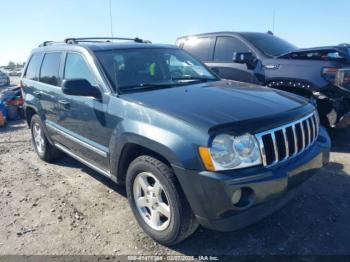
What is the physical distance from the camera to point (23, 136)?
7973mm

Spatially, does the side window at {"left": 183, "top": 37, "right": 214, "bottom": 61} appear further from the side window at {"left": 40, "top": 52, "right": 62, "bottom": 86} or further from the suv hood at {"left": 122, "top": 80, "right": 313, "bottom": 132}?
the suv hood at {"left": 122, "top": 80, "right": 313, "bottom": 132}

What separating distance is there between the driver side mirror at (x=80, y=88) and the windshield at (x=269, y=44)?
12.1 feet

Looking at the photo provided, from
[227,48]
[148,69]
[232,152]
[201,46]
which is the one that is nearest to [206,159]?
[232,152]

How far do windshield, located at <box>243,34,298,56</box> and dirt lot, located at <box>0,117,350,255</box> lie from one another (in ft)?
7.56

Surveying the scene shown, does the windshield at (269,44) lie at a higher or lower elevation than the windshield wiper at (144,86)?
higher

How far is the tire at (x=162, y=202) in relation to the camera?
2.82 meters

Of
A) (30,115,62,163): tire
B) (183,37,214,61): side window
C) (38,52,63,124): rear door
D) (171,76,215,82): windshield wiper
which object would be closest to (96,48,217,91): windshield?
(171,76,215,82): windshield wiper

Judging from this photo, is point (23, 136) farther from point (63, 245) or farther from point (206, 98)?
point (206, 98)

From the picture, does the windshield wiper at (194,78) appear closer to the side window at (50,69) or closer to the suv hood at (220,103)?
the suv hood at (220,103)

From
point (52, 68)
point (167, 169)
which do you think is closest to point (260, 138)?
point (167, 169)

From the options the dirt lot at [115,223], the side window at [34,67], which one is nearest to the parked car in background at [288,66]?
the dirt lot at [115,223]

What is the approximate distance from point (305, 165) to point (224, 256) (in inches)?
41.4

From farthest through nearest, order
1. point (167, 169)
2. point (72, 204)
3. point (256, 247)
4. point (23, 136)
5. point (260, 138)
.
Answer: point (23, 136) < point (72, 204) < point (256, 247) < point (167, 169) < point (260, 138)

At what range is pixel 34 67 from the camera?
18.3 ft
